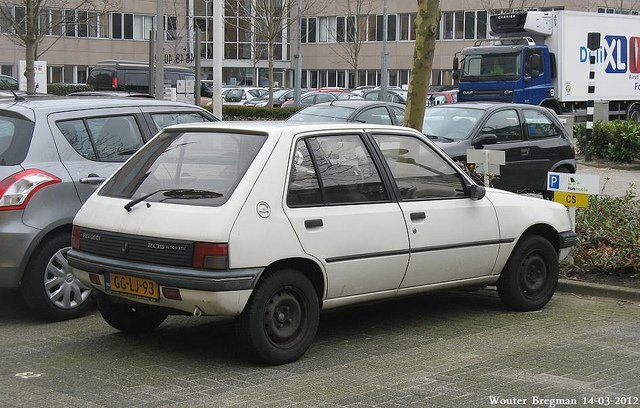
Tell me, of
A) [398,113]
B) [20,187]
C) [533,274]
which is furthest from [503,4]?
[20,187]

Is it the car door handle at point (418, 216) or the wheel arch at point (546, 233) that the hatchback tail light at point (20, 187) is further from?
the wheel arch at point (546, 233)

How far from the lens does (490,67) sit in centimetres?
2800

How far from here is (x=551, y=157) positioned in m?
14.8

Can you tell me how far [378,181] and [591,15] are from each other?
24.2 meters

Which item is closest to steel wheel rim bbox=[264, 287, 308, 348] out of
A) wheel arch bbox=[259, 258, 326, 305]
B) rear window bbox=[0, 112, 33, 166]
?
wheel arch bbox=[259, 258, 326, 305]

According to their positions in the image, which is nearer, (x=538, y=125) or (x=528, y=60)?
(x=538, y=125)

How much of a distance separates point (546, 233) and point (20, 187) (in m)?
4.34

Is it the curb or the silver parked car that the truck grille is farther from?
the curb

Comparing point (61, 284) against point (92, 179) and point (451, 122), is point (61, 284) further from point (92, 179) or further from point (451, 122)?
point (451, 122)

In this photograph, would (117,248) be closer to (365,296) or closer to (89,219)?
(89,219)

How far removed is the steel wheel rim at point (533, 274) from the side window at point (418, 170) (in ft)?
3.14

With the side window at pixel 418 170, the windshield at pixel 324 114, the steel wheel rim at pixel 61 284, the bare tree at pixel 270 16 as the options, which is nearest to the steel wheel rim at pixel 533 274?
the side window at pixel 418 170

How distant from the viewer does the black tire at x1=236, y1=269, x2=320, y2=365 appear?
624 centimetres

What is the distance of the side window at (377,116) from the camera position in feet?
53.9
